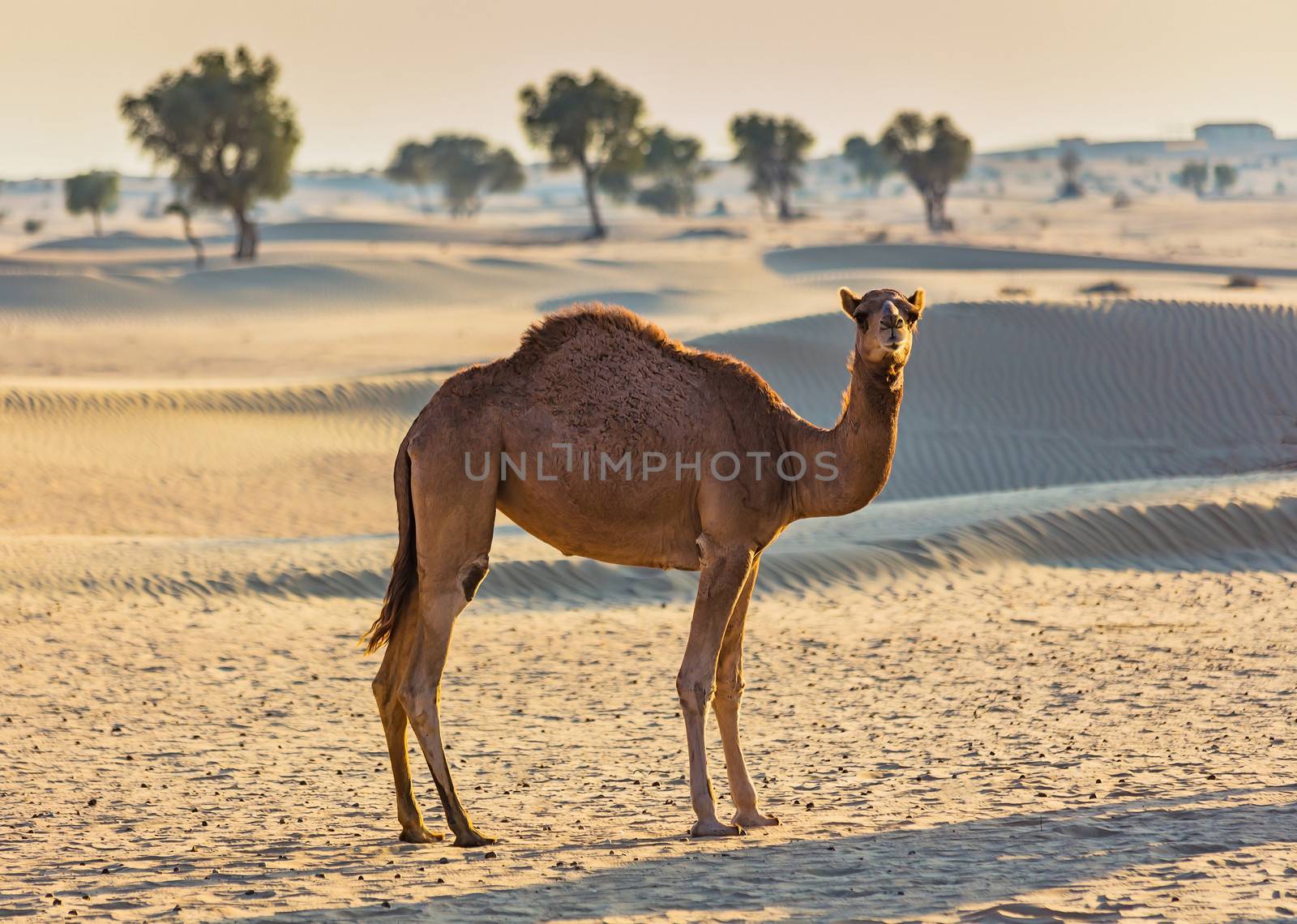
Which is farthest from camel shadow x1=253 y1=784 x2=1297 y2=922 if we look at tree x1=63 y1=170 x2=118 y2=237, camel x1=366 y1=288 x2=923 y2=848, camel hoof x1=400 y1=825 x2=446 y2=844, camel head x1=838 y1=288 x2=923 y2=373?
tree x1=63 y1=170 x2=118 y2=237

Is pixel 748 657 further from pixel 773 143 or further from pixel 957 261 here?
pixel 773 143

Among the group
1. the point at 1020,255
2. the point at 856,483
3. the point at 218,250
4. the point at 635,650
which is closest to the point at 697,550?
the point at 856,483

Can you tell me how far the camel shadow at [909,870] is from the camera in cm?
536

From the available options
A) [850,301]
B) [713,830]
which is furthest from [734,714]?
[850,301]

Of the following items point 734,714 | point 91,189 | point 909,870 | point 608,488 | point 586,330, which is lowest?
point 909,870

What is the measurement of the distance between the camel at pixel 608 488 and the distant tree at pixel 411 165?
315ft

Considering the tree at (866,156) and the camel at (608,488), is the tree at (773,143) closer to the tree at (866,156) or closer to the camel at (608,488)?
the tree at (866,156)

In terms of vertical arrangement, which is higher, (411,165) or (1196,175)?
(411,165)

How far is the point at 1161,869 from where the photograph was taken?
224 inches

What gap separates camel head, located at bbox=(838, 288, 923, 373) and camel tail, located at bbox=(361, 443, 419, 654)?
214 cm

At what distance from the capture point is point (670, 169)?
300ft

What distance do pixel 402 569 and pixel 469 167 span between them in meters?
93.9

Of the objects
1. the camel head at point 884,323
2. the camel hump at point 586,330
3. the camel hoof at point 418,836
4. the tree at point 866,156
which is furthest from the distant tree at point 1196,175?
the camel hoof at point 418,836

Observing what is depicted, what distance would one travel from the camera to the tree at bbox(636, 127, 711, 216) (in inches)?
3521
